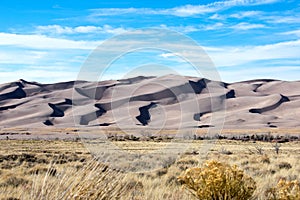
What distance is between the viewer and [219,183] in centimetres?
459

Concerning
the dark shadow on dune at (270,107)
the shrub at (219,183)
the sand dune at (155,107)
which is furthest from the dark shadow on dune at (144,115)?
the shrub at (219,183)

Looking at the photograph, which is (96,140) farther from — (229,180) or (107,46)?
(229,180)

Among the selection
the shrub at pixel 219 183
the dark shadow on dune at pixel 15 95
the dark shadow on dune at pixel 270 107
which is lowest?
the dark shadow on dune at pixel 270 107

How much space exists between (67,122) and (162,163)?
11363cm

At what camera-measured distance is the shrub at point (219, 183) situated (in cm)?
461

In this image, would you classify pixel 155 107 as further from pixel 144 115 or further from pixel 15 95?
pixel 15 95

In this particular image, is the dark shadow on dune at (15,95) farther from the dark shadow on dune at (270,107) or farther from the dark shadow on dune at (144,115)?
the dark shadow on dune at (270,107)

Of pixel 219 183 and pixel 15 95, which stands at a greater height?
pixel 219 183

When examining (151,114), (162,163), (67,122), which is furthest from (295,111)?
(162,163)

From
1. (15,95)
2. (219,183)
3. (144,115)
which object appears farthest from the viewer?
(15,95)

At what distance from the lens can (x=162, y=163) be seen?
14977mm

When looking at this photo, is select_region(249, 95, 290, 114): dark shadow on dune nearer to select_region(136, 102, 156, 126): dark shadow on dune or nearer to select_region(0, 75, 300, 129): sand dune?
select_region(0, 75, 300, 129): sand dune

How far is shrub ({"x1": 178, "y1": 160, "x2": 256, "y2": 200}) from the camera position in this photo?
15.1 feet

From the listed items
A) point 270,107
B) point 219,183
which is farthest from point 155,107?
point 219,183
